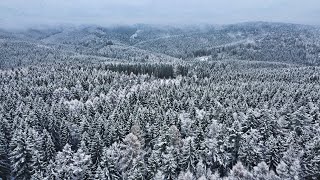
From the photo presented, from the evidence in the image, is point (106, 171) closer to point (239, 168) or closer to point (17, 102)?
point (239, 168)

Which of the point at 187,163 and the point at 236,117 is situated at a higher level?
Answer: the point at 236,117

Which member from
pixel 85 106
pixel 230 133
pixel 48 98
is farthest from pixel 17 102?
pixel 230 133

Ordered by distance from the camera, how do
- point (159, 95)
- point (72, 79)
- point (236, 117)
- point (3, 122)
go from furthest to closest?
point (72, 79), point (159, 95), point (236, 117), point (3, 122)

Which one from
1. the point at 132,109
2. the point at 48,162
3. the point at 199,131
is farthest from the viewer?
the point at 132,109

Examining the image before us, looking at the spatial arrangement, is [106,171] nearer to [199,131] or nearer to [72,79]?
[199,131]

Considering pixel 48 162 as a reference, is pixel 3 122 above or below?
above

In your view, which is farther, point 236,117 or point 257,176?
point 236,117

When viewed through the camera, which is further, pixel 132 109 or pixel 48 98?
pixel 48 98

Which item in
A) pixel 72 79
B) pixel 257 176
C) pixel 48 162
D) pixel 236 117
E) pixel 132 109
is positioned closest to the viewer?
pixel 257 176

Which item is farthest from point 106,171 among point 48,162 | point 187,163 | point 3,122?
point 3,122
